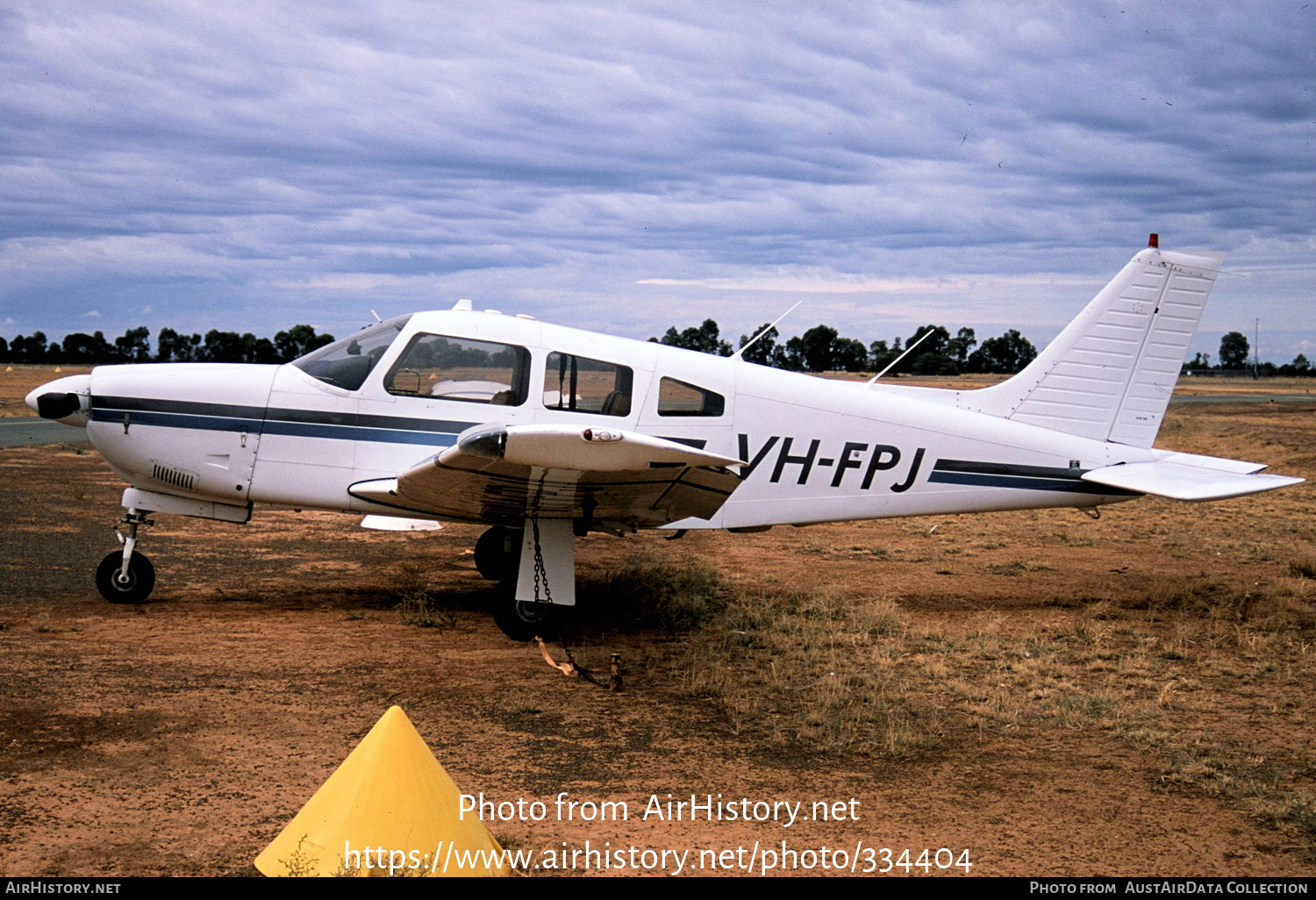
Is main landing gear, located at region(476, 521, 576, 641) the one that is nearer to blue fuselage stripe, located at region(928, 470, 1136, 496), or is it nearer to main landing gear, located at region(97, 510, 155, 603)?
main landing gear, located at region(97, 510, 155, 603)

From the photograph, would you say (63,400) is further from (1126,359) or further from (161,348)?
(161,348)

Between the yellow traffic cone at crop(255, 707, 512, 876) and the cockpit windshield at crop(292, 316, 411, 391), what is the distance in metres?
4.68

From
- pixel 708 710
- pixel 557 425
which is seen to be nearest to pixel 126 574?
pixel 557 425

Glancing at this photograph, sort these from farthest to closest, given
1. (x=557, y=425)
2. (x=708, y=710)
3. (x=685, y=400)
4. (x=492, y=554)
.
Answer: (x=492, y=554)
(x=685, y=400)
(x=557, y=425)
(x=708, y=710)

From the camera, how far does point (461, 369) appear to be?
806 centimetres

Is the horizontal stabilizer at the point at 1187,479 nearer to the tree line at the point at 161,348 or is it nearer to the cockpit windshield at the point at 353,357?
the cockpit windshield at the point at 353,357

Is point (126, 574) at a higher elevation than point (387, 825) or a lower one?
lower

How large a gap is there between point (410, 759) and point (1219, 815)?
3681 millimetres

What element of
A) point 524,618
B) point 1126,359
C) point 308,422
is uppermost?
point 1126,359

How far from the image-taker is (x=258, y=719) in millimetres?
5727

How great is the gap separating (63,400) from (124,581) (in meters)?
1.52

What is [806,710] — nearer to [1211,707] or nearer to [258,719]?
[1211,707]

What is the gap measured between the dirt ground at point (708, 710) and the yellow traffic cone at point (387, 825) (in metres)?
0.39

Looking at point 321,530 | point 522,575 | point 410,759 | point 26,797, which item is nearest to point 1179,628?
point 522,575
